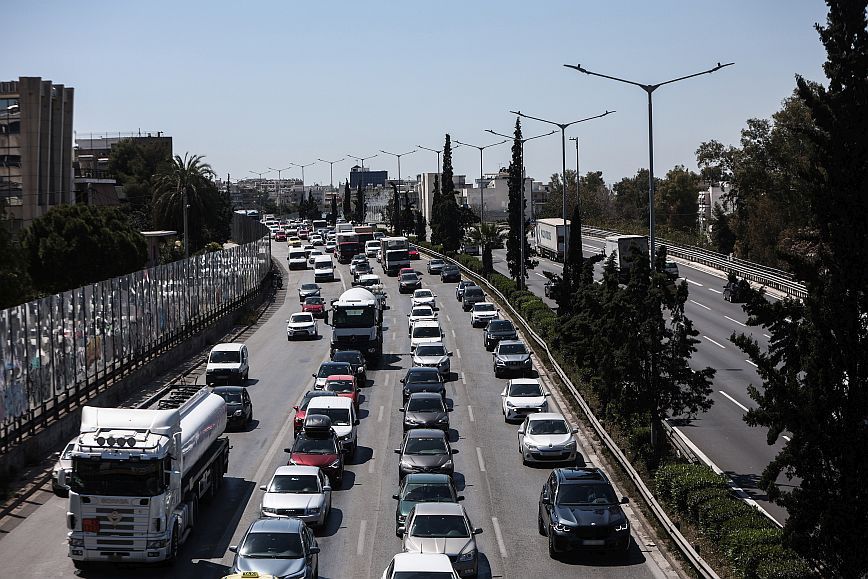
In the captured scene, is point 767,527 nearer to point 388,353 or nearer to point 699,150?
point 388,353

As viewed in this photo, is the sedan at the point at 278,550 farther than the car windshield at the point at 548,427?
No

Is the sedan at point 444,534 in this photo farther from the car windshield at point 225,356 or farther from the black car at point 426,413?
the car windshield at point 225,356

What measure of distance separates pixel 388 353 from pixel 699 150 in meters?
78.8

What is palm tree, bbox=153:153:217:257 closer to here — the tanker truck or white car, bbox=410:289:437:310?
white car, bbox=410:289:437:310

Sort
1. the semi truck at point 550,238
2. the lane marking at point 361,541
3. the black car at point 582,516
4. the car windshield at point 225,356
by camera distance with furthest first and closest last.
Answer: the semi truck at point 550,238, the car windshield at point 225,356, the lane marking at point 361,541, the black car at point 582,516

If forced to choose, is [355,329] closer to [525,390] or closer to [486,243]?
[525,390]

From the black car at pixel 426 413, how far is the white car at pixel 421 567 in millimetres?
15408

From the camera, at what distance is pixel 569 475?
24688 millimetres

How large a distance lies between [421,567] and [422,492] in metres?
6.13

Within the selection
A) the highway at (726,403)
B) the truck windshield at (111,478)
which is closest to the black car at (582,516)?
the highway at (726,403)

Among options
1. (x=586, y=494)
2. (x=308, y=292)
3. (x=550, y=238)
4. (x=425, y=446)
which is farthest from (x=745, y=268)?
(x=586, y=494)

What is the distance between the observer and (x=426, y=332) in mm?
53438

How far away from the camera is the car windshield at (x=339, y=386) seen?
129ft

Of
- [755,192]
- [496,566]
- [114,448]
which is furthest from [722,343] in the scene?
[755,192]
